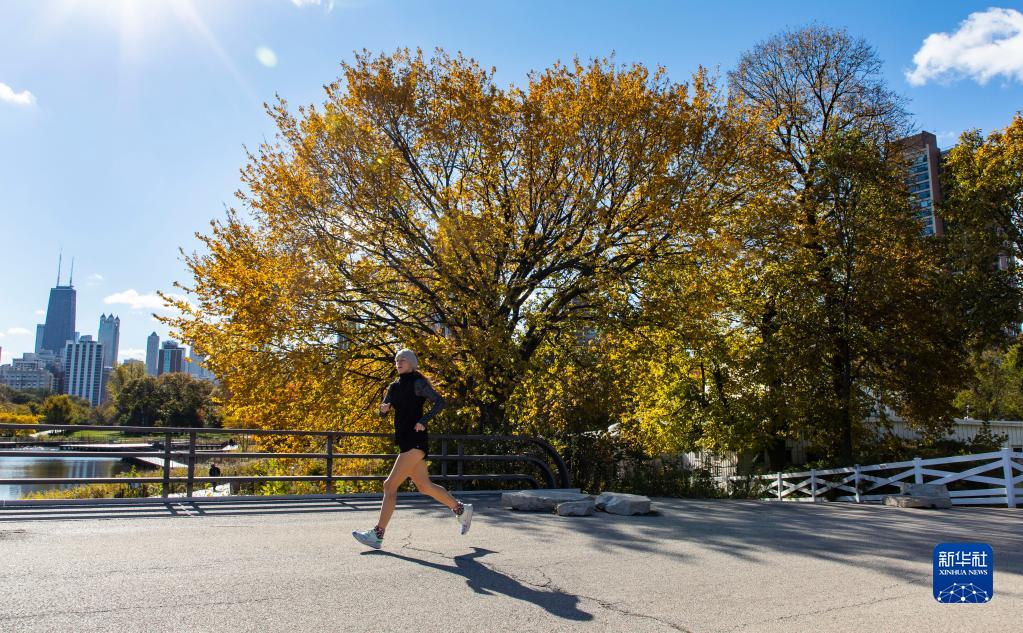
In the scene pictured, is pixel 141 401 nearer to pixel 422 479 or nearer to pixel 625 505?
pixel 625 505

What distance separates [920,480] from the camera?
1611 cm

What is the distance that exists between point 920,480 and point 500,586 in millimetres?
14272

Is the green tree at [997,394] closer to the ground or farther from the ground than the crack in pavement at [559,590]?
farther from the ground

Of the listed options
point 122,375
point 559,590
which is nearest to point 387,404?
point 559,590

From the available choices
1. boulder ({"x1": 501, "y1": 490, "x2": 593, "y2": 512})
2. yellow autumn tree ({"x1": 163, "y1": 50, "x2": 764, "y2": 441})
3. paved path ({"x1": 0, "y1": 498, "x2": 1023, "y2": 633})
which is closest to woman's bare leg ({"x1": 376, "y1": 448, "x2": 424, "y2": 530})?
paved path ({"x1": 0, "y1": 498, "x2": 1023, "y2": 633})

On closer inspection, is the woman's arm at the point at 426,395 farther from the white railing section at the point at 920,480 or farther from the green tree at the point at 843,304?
the green tree at the point at 843,304

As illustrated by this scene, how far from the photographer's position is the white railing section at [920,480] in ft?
48.3

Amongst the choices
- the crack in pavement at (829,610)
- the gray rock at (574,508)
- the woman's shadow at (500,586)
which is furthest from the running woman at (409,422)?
the crack in pavement at (829,610)

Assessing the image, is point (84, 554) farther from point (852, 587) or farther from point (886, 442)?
point (886, 442)

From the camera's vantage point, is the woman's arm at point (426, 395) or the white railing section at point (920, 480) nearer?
the woman's arm at point (426, 395)

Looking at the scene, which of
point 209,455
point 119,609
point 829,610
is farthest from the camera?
point 209,455

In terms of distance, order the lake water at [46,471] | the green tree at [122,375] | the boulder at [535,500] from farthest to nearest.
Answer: the green tree at [122,375] < the lake water at [46,471] < the boulder at [535,500]

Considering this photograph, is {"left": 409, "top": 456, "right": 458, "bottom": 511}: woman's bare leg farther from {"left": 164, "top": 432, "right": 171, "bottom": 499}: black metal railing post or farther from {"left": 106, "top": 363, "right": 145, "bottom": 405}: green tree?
{"left": 106, "top": 363, "right": 145, "bottom": 405}: green tree

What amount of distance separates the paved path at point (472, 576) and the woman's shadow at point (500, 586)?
0.02 m
